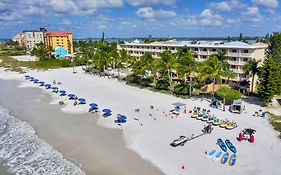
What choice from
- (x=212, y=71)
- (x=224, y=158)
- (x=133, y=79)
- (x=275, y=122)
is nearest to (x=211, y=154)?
(x=224, y=158)

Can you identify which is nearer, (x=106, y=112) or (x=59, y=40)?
(x=106, y=112)

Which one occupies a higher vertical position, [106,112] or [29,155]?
[106,112]

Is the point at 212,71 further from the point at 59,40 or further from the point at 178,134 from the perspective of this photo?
the point at 59,40

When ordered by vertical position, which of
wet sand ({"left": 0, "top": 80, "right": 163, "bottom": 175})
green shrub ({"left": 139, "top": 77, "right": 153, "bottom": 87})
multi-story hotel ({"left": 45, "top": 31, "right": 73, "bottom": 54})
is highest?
multi-story hotel ({"left": 45, "top": 31, "right": 73, "bottom": 54})

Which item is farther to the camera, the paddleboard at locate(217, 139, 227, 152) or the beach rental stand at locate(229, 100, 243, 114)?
the beach rental stand at locate(229, 100, 243, 114)

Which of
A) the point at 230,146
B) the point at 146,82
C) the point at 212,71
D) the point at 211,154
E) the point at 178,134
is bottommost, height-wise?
the point at 211,154

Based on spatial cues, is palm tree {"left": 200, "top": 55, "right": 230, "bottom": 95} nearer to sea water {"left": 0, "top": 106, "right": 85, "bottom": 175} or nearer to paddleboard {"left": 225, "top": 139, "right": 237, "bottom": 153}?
paddleboard {"left": 225, "top": 139, "right": 237, "bottom": 153}

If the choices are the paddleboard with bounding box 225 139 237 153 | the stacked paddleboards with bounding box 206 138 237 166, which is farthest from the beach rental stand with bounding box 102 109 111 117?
the paddleboard with bounding box 225 139 237 153

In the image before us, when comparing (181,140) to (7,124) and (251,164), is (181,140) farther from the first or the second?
(7,124)
